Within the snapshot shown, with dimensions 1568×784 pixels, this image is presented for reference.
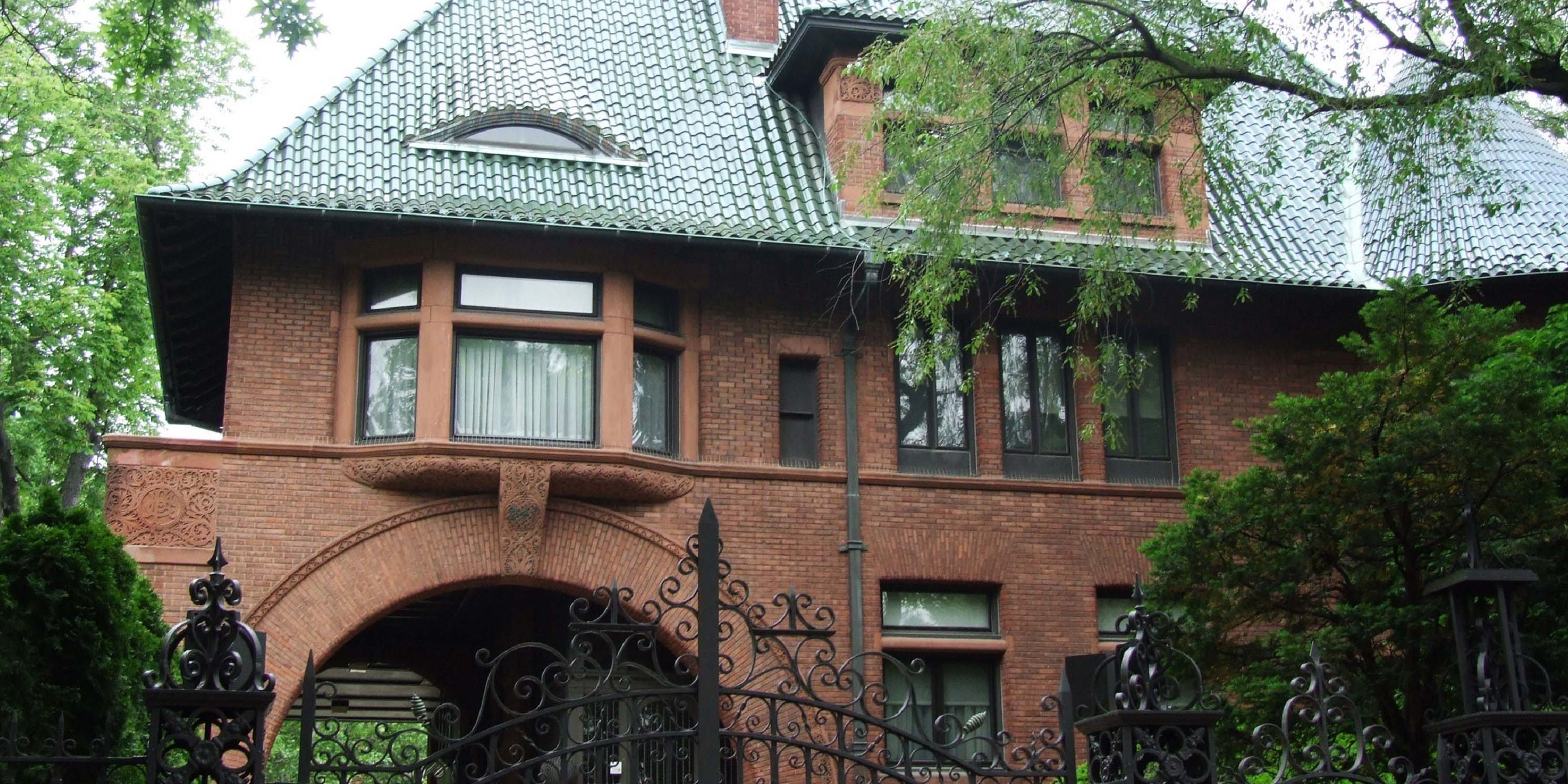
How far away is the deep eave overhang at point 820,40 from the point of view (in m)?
18.6

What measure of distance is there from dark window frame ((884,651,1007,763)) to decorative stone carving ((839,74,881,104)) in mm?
5837

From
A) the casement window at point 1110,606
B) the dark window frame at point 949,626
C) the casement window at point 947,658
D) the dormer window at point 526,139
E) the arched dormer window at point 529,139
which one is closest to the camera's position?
the casement window at point 947,658

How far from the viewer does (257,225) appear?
17078mm

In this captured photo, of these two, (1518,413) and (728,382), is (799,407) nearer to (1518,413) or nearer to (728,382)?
Answer: (728,382)

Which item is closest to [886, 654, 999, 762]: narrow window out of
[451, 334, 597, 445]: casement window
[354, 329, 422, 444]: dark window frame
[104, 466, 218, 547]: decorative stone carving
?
[451, 334, 597, 445]: casement window

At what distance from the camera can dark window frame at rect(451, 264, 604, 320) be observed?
17.0 metres

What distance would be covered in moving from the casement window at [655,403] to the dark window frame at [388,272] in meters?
2.16

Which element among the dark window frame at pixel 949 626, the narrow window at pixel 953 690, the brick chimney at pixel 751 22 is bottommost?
the narrow window at pixel 953 690

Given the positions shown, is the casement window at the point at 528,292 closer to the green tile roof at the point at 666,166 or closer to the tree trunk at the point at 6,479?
the green tile roof at the point at 666,166

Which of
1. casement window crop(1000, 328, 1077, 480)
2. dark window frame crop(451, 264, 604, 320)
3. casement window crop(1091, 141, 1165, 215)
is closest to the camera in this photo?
casement window crop(1091, 141, 1165, 215)

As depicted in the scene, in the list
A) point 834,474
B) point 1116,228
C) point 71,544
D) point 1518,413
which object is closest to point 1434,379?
point 1518,413

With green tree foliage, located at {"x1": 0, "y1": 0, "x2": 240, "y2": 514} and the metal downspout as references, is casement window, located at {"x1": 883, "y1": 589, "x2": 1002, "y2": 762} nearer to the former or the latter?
the metal downspout

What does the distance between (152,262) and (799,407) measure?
656 centimetres

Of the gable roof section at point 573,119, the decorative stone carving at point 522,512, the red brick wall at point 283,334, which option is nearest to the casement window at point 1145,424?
the gable roof section at point 573,119
